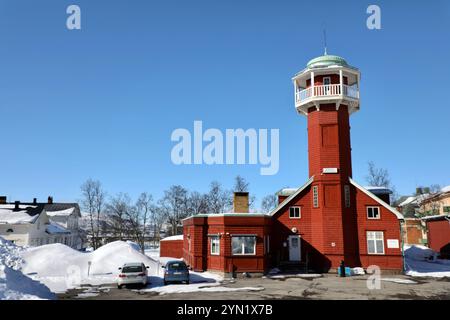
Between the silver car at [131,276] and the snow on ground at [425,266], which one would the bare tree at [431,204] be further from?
the silver car at [131,276]

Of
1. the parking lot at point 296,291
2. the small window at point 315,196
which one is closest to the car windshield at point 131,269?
the parking lot at point 296,291

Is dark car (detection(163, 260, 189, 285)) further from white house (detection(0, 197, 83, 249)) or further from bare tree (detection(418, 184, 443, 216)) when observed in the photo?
bare tree (detection(418, 184, 443, 216))

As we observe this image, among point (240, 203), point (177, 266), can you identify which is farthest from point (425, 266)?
point (177, 266)

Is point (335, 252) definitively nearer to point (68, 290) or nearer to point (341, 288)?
point (341, 288)

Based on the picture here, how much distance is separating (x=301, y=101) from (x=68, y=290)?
2306 cm

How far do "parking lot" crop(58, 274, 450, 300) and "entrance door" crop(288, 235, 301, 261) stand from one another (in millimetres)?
4945

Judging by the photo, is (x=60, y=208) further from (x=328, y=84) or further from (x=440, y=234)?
(x=440, y=234)

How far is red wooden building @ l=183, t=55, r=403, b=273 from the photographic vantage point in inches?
1137

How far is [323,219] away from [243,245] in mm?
7097

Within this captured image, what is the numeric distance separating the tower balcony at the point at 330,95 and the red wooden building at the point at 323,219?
81mm

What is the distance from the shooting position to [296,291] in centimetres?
2014

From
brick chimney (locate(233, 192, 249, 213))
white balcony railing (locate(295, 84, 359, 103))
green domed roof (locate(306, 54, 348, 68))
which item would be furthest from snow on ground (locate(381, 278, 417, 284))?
green domed roof (locate(306, 54, 348, 68))

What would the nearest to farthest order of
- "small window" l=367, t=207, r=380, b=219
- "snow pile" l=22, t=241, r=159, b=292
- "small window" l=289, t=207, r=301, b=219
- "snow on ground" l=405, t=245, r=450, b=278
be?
"snow pile" l=22, t=241, r=159, b=292 < "snow on ground" l=405, t=245, r=450, b=278 < "small window" l=367, t=207, r=380, b=219 < "small window" l=289, t=207, r=301, b=219

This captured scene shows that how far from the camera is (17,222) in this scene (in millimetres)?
47531
